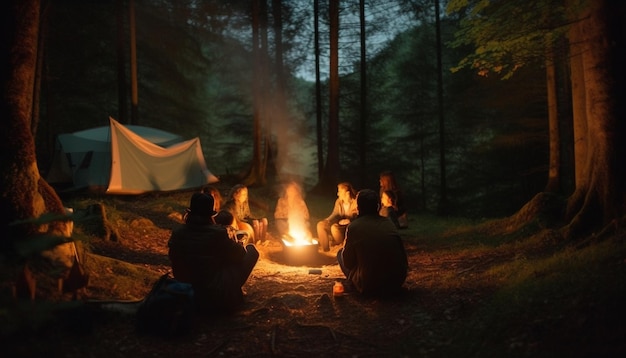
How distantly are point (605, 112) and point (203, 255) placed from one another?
5.56 metres

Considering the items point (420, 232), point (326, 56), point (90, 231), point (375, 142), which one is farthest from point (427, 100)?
point (90, 231)

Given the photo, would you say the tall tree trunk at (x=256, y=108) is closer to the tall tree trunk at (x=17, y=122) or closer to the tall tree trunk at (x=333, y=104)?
the tall tree trunk at (x=333, y=104)

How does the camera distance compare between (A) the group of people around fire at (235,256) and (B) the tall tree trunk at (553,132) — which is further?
(B) the tall tree trunk at (553,132)

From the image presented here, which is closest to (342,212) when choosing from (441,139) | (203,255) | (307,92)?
(203,255)

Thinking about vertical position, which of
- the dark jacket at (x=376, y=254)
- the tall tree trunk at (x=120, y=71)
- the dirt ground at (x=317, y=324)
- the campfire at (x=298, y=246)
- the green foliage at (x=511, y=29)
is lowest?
the dirt ground at (x=317, y=324)

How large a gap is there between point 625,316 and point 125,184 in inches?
514

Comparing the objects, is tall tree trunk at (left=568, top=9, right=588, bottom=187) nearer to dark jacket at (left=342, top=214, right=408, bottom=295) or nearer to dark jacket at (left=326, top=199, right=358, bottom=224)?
dark jacket at (left=326, top=199, right=358, bottom=224)

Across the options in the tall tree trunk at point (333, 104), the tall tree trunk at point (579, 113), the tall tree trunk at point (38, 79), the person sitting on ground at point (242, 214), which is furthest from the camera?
the tall tree trunk at point (333, 104)

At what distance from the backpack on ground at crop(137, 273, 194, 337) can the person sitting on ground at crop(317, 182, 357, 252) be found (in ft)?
16.5

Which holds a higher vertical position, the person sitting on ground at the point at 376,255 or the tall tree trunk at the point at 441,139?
the tall tree trunk at the point at 441,139

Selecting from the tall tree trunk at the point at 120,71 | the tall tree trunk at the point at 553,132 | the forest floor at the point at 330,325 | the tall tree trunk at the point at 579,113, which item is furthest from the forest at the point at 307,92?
the forest floor at the point at 330,325

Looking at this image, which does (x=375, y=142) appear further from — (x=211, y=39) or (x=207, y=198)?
(x=207, y=198)

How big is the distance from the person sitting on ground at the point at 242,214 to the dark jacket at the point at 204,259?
3745mm

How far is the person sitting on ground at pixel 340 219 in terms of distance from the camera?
8586 mm
